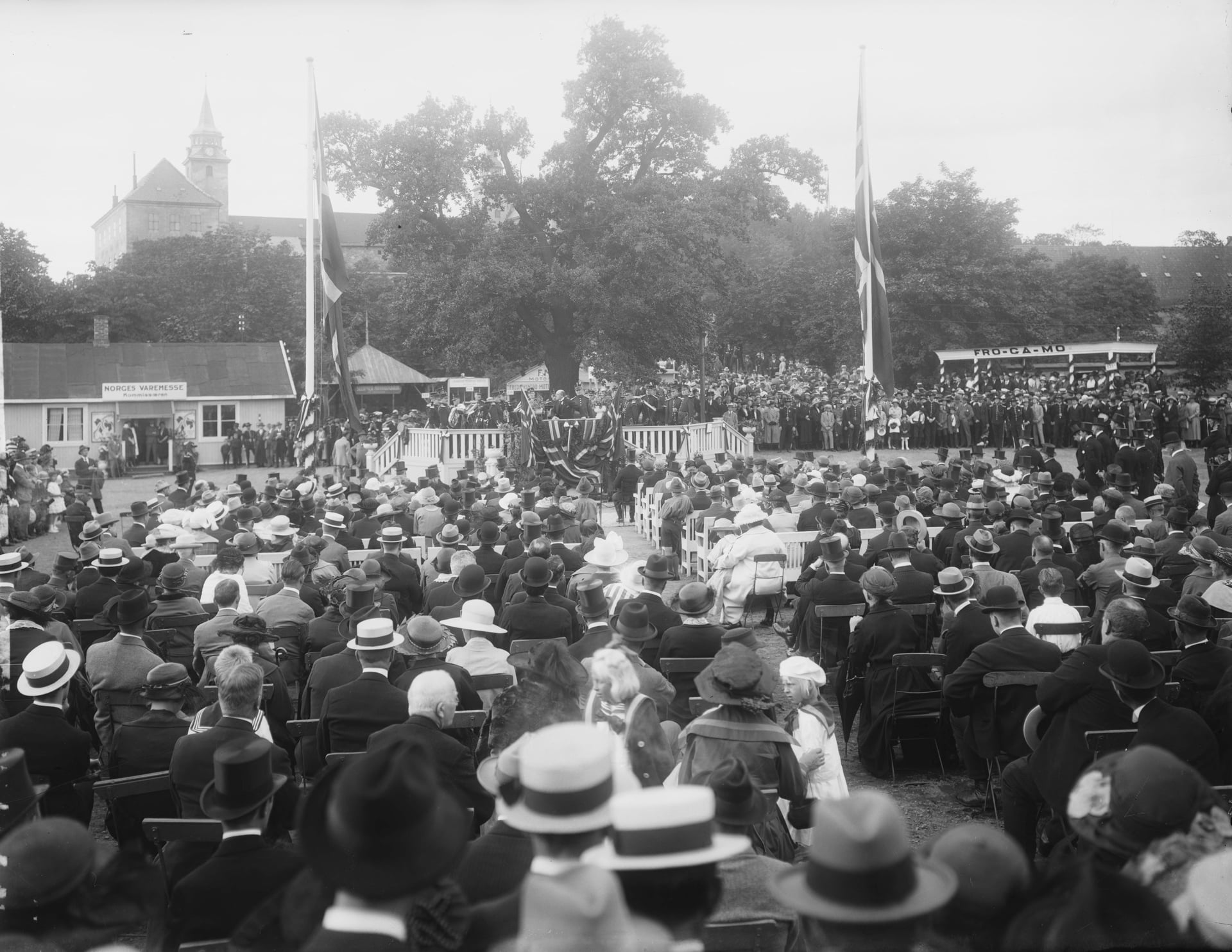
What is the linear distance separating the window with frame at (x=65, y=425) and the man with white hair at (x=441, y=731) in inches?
1411

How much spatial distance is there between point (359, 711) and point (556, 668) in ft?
3.64

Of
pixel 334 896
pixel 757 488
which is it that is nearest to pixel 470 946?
pixel 334 896

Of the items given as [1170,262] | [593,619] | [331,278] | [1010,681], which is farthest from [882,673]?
[1170,262]

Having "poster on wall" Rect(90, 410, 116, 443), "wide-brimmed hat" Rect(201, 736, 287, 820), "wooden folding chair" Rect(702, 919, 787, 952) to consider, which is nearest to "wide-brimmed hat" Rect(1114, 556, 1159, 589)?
"wooden folding chair" Rect(702, 919, 787, 952)

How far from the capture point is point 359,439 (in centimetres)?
2822

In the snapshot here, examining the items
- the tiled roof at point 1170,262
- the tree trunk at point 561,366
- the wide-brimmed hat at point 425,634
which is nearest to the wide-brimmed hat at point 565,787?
the wide-brimmed hat at point 425,634

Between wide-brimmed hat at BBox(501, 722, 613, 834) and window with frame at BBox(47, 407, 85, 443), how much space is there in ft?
125

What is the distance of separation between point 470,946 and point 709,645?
13.6ft

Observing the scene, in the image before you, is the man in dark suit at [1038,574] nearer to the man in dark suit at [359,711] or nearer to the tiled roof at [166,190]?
the man in dark suit at [359,711]

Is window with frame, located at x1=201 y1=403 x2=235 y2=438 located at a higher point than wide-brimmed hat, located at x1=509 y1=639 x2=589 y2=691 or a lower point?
higher

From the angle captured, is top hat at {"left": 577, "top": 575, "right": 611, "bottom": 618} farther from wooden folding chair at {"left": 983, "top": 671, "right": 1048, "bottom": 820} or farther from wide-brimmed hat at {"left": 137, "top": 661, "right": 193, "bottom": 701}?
wide-brimmed hat at {"left": 137, "top": 661, "right": 193, "bottom": 701}

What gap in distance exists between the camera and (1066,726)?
5.21m

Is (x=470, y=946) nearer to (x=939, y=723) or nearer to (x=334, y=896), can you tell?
(x=334, y=896)

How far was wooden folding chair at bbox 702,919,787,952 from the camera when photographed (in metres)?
3.12
